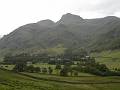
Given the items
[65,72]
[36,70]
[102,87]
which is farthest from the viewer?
[36,70]

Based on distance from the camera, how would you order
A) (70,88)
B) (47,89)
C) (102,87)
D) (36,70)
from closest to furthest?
1. (47,89)
2. (70,88)
3. (102,87)
4. (36,70)

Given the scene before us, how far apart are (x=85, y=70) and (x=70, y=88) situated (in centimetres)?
7413

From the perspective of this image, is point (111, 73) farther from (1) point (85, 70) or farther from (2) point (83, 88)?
(2) point (83, 88)

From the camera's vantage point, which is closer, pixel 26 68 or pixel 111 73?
pixel 111 73

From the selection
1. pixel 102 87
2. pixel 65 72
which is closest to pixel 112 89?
pixel 102 87

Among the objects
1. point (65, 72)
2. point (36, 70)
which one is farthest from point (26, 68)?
point (65, 72)

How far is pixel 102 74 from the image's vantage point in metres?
154

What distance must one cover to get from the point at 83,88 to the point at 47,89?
71.5ft

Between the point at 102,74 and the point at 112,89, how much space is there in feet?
177

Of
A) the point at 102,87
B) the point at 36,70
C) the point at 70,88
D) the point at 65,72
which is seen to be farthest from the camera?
the point at 36,70

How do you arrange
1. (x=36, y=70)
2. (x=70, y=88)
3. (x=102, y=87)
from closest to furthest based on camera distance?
(x=70, y=88)
(x=102, y=87)
(x=36, y=70)

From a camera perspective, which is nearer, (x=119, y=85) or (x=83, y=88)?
(x=83, y=88)

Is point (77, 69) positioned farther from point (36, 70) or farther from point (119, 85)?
point (119, 85)

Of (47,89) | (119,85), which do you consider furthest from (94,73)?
(47,89)
